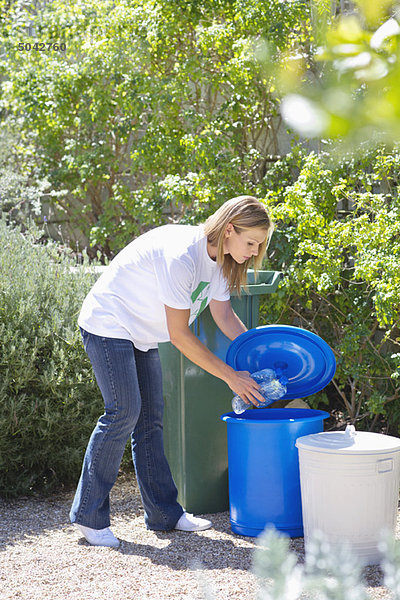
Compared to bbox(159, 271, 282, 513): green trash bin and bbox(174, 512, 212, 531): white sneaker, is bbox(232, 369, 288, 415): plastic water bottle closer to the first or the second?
bbox(159, 271, 282, 513): green trash bin

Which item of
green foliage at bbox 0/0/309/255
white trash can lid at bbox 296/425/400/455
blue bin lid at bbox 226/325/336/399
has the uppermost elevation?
green foliage at bbox 0/0/309/255

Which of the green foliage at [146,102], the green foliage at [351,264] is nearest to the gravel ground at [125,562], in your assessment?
the green foliage at [351,264]

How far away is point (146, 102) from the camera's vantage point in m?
6.25

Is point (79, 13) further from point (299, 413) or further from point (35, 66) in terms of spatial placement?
point (299, 413)

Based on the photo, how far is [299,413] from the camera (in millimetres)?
3510

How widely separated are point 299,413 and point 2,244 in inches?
85.5

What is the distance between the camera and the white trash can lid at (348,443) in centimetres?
290

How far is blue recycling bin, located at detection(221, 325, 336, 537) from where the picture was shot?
3.27 m

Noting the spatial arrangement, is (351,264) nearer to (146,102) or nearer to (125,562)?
(146,102)

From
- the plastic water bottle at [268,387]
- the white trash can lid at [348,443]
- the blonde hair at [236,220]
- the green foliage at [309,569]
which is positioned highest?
the blonde hair at [236,220]

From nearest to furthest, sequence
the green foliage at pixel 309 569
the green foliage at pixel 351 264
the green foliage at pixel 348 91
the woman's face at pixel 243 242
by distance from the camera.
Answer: the green foliage at pixel 348 91 → the green foliage at pixel 309 569 → the woman's face at pixel 243 242 → the green foliage at pixel 351 264

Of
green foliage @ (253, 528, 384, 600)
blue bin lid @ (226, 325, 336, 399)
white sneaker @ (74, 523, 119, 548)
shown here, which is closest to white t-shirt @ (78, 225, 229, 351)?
blue bin lid @ (226, 325, 336, 399)

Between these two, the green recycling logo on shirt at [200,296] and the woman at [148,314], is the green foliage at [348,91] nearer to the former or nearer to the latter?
the woman at [148,314]

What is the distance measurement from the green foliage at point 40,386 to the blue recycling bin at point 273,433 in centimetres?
95
